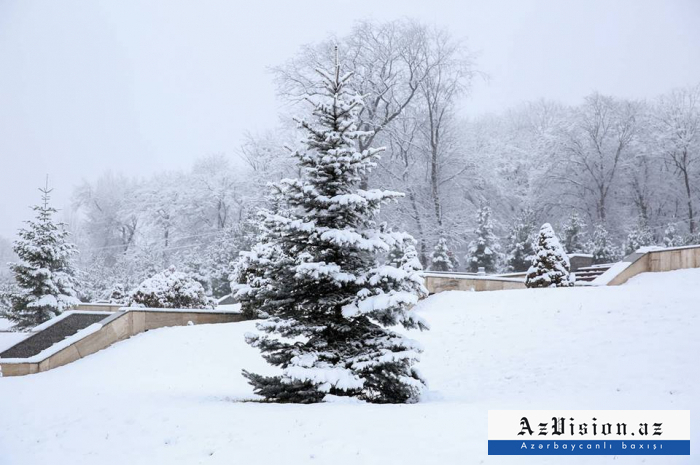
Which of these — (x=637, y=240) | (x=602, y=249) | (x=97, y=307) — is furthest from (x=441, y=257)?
(x=97, y=307)

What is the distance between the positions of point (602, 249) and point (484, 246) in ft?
21.6

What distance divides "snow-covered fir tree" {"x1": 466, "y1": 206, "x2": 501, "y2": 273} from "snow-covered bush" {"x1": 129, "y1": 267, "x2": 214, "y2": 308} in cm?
2129

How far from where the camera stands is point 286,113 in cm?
3828

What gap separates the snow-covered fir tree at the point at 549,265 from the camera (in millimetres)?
19750

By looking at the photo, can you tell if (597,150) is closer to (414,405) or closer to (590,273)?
(590,273)

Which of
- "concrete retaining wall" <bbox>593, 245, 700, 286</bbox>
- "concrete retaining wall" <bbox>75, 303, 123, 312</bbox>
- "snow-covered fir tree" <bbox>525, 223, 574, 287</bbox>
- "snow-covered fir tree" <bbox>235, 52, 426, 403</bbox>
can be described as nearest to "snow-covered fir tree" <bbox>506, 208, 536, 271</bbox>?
"concrete retaining wall" <bbox>593, 245, 700, 286</bbox>

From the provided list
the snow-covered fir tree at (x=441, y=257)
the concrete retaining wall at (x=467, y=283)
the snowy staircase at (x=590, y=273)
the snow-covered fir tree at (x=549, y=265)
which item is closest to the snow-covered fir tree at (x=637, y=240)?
the snow-covered fir tree at (x=441, y=257)

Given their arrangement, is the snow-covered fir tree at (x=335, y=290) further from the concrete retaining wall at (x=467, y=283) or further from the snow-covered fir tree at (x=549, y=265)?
the concrete retaining wall at (x=467, y=283)

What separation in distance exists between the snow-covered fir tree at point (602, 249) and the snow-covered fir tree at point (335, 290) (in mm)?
26304

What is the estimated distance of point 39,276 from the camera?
24703 mm

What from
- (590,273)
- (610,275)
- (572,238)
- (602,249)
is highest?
(572,238)

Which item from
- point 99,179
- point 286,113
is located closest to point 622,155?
point 286,113

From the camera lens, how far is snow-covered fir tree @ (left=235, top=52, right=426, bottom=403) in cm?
1029

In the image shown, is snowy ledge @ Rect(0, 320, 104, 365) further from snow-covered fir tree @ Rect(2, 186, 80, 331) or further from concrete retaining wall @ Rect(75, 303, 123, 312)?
concrete retaining wall @ Rect(75, 303, 123, 312)
